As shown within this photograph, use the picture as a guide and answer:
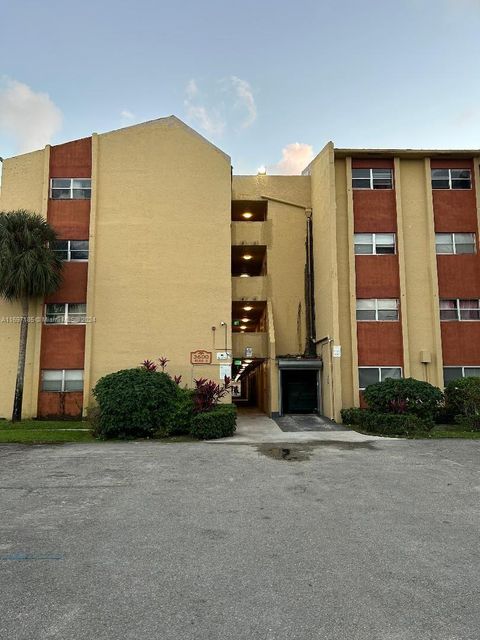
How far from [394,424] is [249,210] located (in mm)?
15520

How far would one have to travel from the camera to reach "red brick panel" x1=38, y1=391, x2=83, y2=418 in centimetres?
2167

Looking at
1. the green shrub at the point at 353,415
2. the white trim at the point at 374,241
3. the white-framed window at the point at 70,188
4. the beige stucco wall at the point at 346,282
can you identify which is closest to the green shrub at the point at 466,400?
the green shrub at the point at 353,415

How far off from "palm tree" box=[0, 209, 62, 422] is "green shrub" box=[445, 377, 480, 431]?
57.7ft

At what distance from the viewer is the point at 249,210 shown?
27.0 m

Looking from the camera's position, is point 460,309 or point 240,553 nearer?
point 240,553

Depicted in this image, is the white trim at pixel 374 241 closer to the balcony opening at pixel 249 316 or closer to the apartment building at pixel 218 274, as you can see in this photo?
the apartment building at pixel 218 274

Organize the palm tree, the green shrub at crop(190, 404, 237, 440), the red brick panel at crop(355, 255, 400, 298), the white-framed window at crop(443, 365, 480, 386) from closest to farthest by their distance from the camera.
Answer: the green shrub at crop(190, 404, 237, 440) → the palm tree → the white-framed window at crop(443, 365, 480, 386) → the red brick panel at crop(355, 255, 400, 298)

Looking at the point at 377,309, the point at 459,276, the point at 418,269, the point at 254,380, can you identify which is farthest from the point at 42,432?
the point at 254,380

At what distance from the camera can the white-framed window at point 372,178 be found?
22.4m

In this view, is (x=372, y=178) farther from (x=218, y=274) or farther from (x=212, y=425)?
(x=212, y=425)

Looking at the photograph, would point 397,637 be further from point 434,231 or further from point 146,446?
point 434,231

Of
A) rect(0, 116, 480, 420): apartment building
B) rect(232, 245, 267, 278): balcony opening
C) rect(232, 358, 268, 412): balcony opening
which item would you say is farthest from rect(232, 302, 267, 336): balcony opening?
rect(232, 358, 268, 412): balcony opening

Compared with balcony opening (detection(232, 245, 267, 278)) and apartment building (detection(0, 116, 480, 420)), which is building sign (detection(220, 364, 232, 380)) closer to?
apartment building (detection(0, 116, 480, 420))

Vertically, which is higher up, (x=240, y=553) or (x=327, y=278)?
(x=327, y=278)
